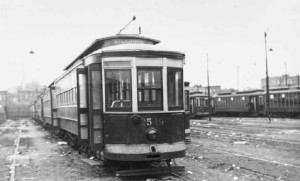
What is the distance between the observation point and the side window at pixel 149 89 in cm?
808

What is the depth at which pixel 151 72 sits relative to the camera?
8133 millimetres

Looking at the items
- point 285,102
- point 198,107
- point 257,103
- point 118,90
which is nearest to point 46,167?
point 118,90

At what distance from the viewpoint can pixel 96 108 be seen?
8.30 metres

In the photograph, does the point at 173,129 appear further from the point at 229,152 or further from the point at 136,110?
the point at 229,152

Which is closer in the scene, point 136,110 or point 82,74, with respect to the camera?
point 136,110

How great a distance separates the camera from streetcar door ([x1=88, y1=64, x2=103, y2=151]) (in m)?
8.28

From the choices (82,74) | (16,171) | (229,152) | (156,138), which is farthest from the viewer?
(229,152)

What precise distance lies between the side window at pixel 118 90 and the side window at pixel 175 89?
0.92 metres

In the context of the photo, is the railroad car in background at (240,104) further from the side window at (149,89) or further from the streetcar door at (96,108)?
the streetcar door at (96,108)

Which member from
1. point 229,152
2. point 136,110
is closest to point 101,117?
point 136,110

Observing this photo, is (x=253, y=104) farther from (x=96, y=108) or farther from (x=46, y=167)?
(x=96, y=108)

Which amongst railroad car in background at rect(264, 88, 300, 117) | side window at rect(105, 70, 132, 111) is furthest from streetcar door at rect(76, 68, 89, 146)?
railroad car in background at rect(264, 88, 300, 117)

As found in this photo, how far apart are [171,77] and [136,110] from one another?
1.10 meters

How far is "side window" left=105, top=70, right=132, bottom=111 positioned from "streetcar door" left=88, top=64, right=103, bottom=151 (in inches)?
8.7
